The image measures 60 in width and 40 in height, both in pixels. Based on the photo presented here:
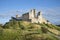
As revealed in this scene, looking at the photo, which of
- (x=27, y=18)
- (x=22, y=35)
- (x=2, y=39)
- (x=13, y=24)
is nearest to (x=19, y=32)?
(x=22, y=35)

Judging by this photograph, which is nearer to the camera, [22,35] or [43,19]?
[22,35]

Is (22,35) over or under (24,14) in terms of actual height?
under

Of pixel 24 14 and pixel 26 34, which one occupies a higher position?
pixel 24 14

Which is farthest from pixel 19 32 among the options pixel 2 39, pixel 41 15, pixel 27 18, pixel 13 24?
pixel 41 15

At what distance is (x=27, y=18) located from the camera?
48.8 metres

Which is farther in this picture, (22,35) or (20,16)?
(20,16)

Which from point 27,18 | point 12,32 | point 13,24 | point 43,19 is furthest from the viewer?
point 43,19

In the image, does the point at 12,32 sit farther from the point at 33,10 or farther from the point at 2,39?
the point at 33,10

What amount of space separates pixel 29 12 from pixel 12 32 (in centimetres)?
2328

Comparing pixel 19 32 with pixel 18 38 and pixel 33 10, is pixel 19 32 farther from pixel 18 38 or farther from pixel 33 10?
pixel 33 10

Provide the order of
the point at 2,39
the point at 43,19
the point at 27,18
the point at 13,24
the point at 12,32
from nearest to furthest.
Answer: the point at 2,39
the point at 12,32
the point at 13,24
the point at 27,18
the point at 43,19

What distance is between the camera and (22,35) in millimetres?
26969

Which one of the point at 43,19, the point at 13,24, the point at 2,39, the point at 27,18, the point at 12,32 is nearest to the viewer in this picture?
the point at 2,39

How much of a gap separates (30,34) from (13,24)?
28.2 ft
